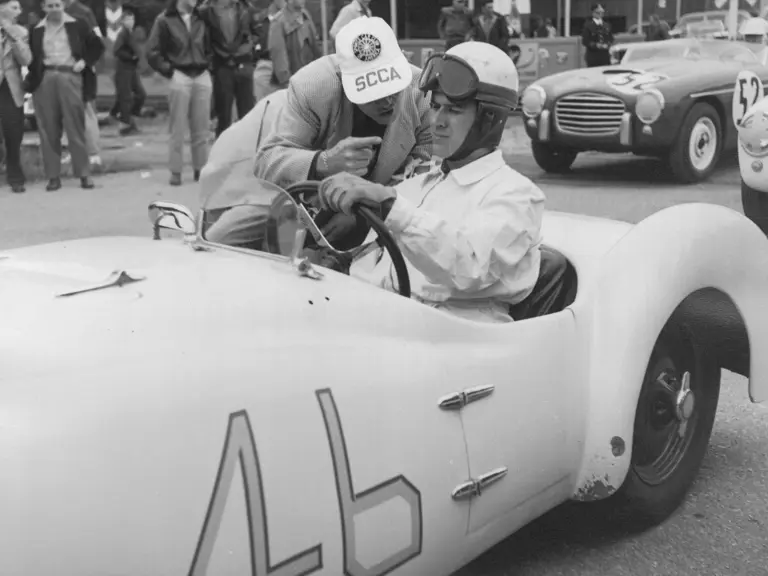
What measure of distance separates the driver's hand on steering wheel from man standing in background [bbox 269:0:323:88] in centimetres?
869

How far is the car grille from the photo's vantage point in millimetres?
9828

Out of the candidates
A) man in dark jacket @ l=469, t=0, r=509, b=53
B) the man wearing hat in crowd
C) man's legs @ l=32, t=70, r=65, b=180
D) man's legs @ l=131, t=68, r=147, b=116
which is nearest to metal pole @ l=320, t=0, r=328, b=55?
man's legs @ l=131, t=68, r=147, b=116

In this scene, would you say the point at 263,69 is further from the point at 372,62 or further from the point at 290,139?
the point at 372,62

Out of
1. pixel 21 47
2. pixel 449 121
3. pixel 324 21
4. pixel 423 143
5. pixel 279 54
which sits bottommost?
pixel 324 21

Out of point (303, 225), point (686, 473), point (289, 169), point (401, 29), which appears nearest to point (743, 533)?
point (686, 473)

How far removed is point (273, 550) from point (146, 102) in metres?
16.3

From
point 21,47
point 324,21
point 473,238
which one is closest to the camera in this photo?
point 473,238

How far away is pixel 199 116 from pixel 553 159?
3.73 meters

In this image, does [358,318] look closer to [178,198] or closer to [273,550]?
[273,550]

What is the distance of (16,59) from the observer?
993 centimetres

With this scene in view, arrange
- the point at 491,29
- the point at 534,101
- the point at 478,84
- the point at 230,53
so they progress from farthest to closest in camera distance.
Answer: the point at 491,29, the point at 230,53, the point at 534,101, the point at 478,84

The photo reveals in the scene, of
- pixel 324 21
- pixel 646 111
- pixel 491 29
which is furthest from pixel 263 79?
pixel 324 21

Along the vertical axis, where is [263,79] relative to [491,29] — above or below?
below

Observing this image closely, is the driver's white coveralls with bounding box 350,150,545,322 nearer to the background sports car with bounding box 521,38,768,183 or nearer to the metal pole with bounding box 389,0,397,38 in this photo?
the background sports car with bounding box 521,38,768,183
